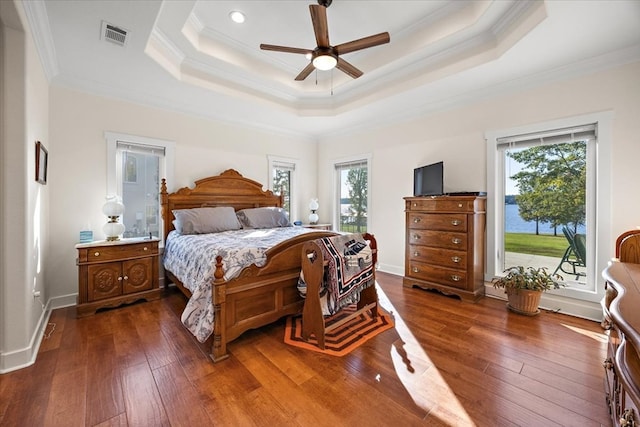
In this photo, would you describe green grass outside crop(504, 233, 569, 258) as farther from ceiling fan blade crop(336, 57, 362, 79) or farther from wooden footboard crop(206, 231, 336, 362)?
ceiling fan blade crop(336, 57, 362, 79)

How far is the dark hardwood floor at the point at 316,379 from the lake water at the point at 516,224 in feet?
3.47

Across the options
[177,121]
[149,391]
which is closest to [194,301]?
[149,391]

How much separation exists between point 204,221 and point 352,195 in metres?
2.86

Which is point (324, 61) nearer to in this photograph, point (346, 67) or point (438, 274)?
point (346, 67)

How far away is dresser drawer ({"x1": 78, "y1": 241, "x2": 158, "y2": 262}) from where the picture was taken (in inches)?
109

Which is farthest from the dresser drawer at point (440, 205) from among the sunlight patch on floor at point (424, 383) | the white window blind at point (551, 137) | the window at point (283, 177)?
the window at point (283, 177)

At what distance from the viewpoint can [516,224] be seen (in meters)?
3.33

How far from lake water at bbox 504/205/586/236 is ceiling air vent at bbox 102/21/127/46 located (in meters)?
4.57

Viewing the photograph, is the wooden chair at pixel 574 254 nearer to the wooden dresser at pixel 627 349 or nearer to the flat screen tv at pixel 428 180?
the flat screen tv at pixel 428 180

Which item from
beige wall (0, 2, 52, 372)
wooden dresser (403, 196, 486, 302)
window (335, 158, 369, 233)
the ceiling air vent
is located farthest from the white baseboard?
window (335, 158, 369, 233)

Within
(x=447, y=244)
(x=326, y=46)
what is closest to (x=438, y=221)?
(x=447, y=244)

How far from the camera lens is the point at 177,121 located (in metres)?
3.91

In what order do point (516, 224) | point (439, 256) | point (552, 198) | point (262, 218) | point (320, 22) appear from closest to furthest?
point (320, 22), point (552, 198), point (516, 224), point (439, 256), point (262, 218)

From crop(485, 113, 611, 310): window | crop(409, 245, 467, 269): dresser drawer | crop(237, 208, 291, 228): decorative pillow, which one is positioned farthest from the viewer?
crop(237, 208, 291, 228): decorative pillow
